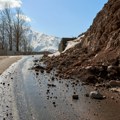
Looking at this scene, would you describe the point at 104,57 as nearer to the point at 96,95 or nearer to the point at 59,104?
the point at 96,95

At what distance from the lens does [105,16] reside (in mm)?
29641

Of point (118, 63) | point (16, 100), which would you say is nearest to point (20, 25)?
point (118, 63)

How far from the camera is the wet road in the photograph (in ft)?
34.0

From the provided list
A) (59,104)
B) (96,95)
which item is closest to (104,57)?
(96,95)

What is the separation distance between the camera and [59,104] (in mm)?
12008

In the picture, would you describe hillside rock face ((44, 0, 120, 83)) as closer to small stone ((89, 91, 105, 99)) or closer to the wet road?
the wet road

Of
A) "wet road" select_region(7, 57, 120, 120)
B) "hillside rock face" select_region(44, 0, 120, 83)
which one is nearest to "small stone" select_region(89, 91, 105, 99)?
"wet road" select_region(7, 57, 120, 120)

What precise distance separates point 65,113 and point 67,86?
5562mm

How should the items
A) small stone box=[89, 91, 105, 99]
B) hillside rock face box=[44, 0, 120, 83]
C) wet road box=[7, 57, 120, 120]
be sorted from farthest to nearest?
hillside rock face box=[44, 0, 120, 83], small stone box=[89, 91, 105, 99], wet road box=[7, 57, 120, 120]

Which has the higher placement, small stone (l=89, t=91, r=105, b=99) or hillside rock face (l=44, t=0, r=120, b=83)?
hillside rock face (l=44, t=0, r=120, b=83)

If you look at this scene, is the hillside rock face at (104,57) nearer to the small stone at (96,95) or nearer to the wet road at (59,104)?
the wet road at (59,104)

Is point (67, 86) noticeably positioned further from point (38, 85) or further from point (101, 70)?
point (101, 70)

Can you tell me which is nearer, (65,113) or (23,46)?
(65,113)

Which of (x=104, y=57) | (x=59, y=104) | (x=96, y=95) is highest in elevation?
(x=104, y=57)
